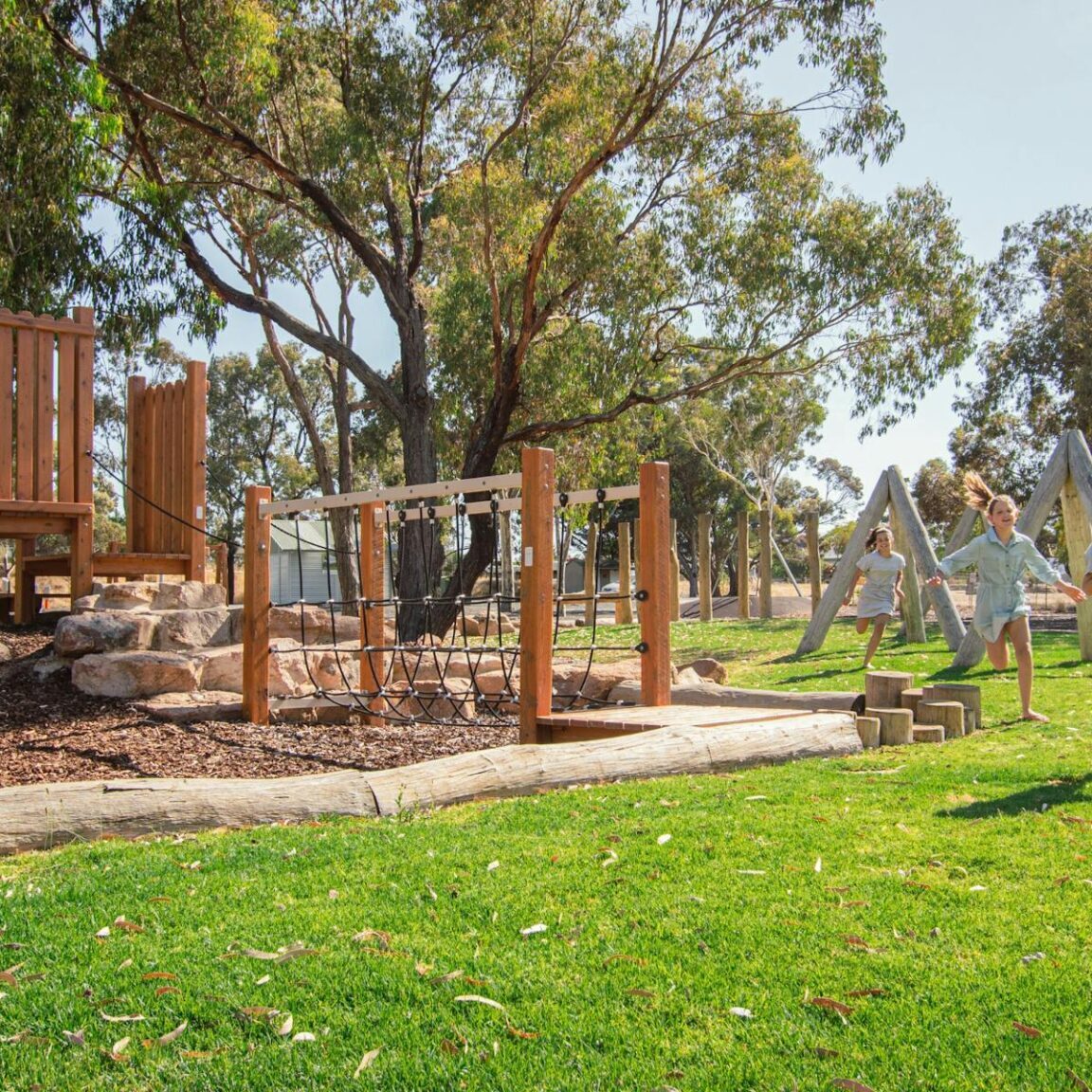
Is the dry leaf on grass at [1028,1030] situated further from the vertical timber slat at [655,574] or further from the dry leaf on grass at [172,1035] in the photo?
the vertical timber slat at [655,574]

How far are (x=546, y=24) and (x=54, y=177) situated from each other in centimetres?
771

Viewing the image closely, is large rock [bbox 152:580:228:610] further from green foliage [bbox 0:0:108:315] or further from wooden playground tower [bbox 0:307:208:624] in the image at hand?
green foliage [bbox 0:0:108:315]

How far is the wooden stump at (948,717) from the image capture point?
7344 millimetres

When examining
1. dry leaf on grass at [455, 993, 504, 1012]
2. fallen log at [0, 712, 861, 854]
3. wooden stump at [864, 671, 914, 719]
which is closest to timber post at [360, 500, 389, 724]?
fallen log at [0, 712, 861, 854]

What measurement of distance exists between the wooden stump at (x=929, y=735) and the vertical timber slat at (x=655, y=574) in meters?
1.65

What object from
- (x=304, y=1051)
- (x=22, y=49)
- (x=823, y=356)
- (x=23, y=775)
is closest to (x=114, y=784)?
(x=23, y=775)

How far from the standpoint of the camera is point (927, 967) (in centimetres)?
308

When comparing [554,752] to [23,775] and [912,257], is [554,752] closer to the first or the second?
[23,775]

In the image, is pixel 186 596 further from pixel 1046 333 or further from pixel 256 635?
pixel 1046 333

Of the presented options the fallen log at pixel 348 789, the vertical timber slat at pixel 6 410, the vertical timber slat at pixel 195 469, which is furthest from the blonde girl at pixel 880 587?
the vertical timber slat at pixel 6 410

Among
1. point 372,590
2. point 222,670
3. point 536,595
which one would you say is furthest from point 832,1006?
point 222,670

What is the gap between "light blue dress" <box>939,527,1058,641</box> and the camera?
813 cm

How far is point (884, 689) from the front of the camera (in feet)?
25.8

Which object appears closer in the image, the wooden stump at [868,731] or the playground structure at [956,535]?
the wooden stump at [868,731]
